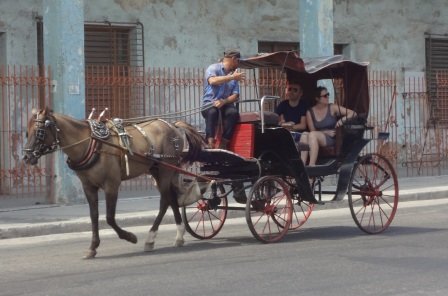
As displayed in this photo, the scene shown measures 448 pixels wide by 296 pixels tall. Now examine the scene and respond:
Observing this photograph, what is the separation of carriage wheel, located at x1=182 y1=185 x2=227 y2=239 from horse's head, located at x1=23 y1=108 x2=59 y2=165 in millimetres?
2258

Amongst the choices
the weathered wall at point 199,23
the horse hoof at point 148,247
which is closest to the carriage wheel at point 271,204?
the horse hoof at point 148,247

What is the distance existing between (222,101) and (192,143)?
0.66 meters

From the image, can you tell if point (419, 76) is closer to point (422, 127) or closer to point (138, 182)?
point (422, 127)

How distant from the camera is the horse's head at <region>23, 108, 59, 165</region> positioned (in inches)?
396

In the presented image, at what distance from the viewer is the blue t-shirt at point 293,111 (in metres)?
12.4

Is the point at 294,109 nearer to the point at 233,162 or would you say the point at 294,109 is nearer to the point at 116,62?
the point at 233,162

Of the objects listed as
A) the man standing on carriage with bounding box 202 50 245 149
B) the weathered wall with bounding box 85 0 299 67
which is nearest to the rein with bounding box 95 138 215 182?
the man standing on carriage with bounding box 202 50 245 149

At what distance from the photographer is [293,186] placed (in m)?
11.9

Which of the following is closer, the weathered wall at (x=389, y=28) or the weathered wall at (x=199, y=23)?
the weathered wall at (x=199, y=23)

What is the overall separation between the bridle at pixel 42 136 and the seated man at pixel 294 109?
11.2 ft

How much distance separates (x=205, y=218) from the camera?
41.9 ft

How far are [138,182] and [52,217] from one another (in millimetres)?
4664

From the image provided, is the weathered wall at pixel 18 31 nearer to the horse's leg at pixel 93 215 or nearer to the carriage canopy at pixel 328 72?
the carriage canopy at pixel 328 72

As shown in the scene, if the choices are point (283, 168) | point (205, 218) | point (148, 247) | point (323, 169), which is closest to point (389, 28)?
point (205, 218)
